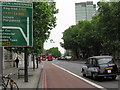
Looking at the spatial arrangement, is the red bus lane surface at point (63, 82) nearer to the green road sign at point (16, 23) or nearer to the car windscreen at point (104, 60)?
the car windscreen at point (104, 60)

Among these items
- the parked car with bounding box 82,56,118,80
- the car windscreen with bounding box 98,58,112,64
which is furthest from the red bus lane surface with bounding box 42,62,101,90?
the car windscreen with bounding box 98,58,112,64

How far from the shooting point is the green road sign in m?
10.6

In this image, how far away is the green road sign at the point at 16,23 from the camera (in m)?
10.6

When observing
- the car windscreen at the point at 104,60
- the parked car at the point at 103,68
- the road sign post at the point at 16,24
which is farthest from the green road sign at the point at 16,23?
the car windscreen at the point at 104,60

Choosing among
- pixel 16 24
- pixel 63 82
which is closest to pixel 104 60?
pixel 63 82

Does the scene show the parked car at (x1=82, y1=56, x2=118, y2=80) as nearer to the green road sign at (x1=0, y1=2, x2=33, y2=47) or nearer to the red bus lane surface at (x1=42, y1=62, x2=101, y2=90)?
the red bus lane surface at (x1=42, y1=62, x2=101, y2=90)

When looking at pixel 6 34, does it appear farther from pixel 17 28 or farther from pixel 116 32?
pixel 116 32

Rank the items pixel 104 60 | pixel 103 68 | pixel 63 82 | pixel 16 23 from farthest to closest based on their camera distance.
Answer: pixel 104 60, pixel 63 82, pixel 103 68, pixel 16 23

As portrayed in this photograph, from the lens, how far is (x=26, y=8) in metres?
11.4

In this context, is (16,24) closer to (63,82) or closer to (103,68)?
(63,82)

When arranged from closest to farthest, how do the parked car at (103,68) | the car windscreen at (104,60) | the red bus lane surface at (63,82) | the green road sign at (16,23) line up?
the green road sign at (16,23), the red bus lane surface at (63,82), the parked car at (103,68), the car windscreen at (104,60)

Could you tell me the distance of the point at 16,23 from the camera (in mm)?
11039

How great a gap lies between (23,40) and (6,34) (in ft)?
3.65

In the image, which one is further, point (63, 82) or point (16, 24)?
point (63, 82)
